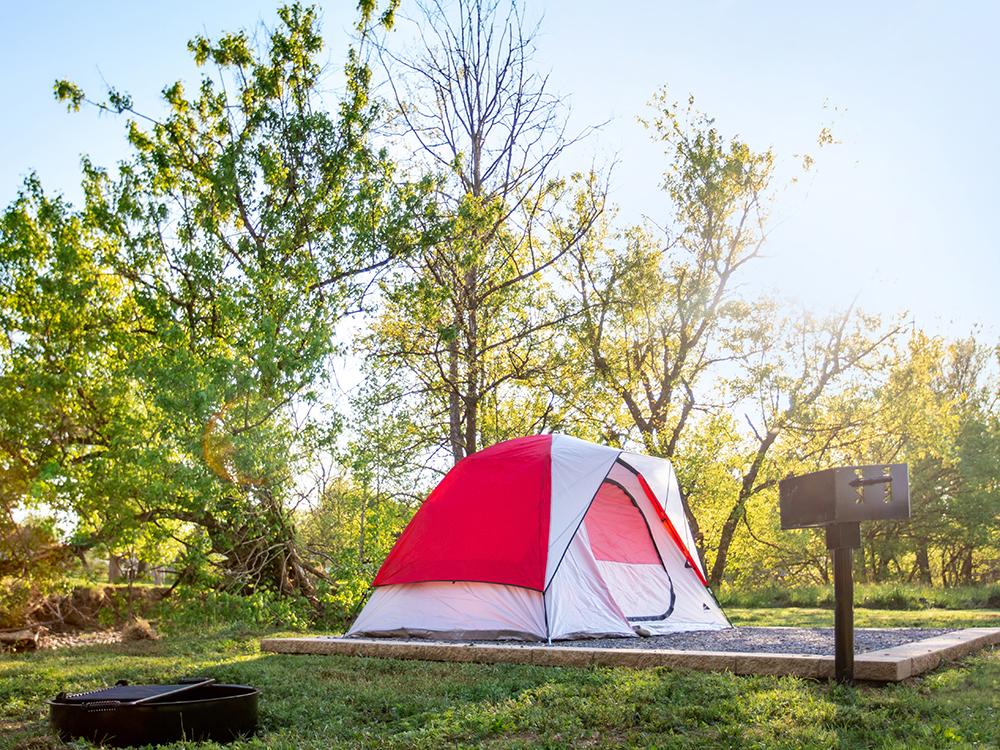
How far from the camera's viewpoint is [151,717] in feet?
13.0

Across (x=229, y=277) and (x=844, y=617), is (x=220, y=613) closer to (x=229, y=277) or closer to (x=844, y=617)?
(x=229, y=277)

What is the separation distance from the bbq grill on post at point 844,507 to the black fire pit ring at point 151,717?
299 cm

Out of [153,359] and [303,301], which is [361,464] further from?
[153,359]

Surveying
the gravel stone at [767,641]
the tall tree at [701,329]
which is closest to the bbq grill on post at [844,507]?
the gravel stone at [767,641]

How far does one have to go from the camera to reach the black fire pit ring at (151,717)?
394cm

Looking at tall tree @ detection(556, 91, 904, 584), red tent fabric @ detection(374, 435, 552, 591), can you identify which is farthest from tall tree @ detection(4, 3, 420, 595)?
tall tree @ detection(556, 91, 904, 584)

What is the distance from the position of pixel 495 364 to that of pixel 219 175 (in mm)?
6419

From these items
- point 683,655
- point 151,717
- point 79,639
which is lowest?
point 79,639

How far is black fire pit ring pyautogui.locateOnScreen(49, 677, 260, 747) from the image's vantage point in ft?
12.9

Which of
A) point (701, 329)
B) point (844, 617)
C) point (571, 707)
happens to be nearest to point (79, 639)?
point (571, 707)

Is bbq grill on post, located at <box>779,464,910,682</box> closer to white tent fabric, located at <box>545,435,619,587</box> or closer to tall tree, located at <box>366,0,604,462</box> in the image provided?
white tent fabric, located at <box>545,435,619,587</box>

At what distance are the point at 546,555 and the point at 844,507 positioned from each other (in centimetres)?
363

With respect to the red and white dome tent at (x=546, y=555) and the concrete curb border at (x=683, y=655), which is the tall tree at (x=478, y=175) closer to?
the red and white dome tent at (x=546, y=555)

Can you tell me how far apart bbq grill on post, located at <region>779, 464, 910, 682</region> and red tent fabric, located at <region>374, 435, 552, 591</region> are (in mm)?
3213
